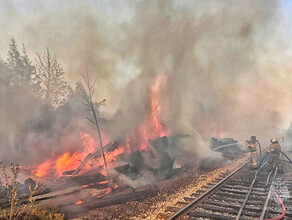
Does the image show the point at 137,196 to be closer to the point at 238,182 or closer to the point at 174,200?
the point at 174,200

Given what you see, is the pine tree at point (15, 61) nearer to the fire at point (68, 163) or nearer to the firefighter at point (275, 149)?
the fire at point (68, 163)

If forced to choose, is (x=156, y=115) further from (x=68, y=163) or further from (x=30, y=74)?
(x=30, y=74)

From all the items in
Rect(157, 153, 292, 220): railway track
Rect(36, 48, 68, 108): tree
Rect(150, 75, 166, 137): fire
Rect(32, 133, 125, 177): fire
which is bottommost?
Rect(157, 153, 292, 220): railway track

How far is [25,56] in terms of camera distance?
3431 cm

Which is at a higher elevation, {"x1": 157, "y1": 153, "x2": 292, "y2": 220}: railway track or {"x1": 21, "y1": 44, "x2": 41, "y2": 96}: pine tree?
{"x1": 21, "y1": 44, "x2": 41, "y2": 96}: pine tree

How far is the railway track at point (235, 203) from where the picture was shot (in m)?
7.38

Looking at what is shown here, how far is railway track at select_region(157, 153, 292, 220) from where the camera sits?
7.38 meters

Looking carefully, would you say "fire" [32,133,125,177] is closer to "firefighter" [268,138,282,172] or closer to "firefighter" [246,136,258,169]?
"firefighter" [246,136,258,169]

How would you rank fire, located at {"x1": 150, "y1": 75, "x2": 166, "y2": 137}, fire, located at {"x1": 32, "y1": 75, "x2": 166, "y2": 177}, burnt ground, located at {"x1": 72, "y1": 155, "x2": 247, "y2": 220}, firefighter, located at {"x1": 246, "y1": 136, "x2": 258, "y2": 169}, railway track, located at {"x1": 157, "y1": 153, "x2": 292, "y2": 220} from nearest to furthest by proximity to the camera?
Result: 1. railway track, located at {"x1": 157, "y1": 153, "x2": 292, "y2": 220}
2. burnt ground, located at {"x1": 72, "y1": 155, "x2": 247, "y2": 220}
3. firefighter, located at {"x1": 246, "y1": 136, "x2": 258, "y2": 169}
4. fire, located at {"x1": 32, "y1": 75, "x2": 166, "y2": 177}
5. fire, located at {"x1": 150, "y1": 75, "x2": 166, "y2": 137}

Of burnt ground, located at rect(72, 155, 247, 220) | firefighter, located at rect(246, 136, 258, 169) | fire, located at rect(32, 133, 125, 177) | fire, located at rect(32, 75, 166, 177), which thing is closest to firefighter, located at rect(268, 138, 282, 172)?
firefighter, located at rect(246, 136, 258, 169)

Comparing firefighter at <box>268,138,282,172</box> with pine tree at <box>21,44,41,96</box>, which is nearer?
firefighter at <box>268,138,282,172</box>

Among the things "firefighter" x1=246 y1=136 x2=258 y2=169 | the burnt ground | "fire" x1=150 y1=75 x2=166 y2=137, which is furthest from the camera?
"fire" x1=150 y1=75 x2=166 y2=137

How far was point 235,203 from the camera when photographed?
8539 mm

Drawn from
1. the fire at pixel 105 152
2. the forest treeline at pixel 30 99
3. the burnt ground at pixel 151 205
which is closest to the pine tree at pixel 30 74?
the forest treeline at pixel 30 99
